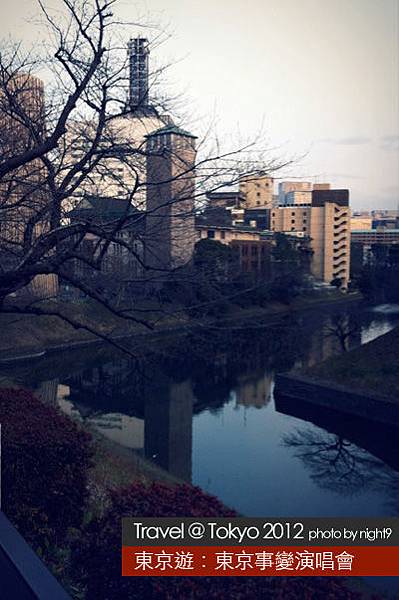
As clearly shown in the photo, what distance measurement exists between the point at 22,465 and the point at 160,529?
190cm

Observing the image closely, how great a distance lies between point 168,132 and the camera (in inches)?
198

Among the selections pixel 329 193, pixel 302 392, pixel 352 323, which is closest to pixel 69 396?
pixel 302 392

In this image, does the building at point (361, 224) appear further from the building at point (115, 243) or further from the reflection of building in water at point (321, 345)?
the building at point (115, 243)

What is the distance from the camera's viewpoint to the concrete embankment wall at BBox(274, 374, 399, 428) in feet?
48.9

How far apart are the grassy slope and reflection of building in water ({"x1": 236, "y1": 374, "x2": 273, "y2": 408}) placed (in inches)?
68.3

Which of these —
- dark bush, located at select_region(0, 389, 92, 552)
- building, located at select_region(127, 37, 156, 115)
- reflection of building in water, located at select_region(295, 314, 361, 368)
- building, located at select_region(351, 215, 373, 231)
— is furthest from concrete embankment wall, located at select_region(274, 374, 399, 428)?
building, located at select_region(351, 215, 373, 231)

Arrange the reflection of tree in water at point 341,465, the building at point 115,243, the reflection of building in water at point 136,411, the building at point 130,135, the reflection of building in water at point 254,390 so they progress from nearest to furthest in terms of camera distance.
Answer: the building at point 130,135, the building at point 115,243, the reflection of tree in water at point 341,465, the reflection of building in water at point 136,411, the reflection of building in water at point 254,390

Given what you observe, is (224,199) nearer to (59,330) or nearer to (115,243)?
(115,243)

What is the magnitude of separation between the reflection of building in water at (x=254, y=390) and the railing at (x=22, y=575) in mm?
14338

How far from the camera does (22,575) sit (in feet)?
8.11

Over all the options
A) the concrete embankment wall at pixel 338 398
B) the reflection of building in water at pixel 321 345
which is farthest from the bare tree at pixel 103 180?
the reflection of building in water at pixel 321 345

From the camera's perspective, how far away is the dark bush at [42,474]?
4.36 m
